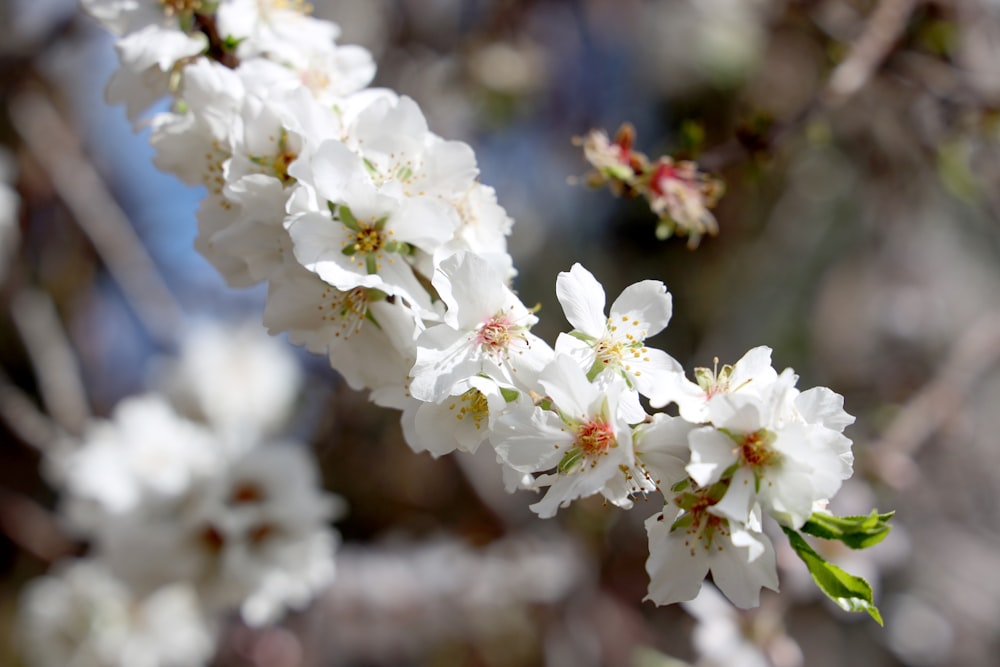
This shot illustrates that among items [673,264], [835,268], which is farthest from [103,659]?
[835,268]

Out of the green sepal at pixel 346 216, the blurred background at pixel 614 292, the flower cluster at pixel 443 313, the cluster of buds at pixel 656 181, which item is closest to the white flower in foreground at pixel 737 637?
the blurred background at pixel 614 292

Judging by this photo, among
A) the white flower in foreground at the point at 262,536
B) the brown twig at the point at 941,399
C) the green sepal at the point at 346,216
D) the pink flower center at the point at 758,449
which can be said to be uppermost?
the pink flower center at the point at 758,449

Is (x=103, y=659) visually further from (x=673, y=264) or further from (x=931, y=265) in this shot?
(x=931, y=265)

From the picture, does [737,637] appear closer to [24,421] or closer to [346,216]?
[346,216]

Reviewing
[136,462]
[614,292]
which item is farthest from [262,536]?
[614,292]

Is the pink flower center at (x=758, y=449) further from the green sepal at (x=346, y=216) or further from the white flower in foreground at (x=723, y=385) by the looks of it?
the green sepal at (x=346, y=216)

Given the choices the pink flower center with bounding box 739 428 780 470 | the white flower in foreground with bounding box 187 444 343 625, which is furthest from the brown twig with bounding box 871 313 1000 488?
the pink flower center with bounding box 739 428 780 470

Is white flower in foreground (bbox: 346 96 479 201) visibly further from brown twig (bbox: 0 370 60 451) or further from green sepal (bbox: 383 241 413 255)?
brown twig (bbox: 0 370 60 451)
